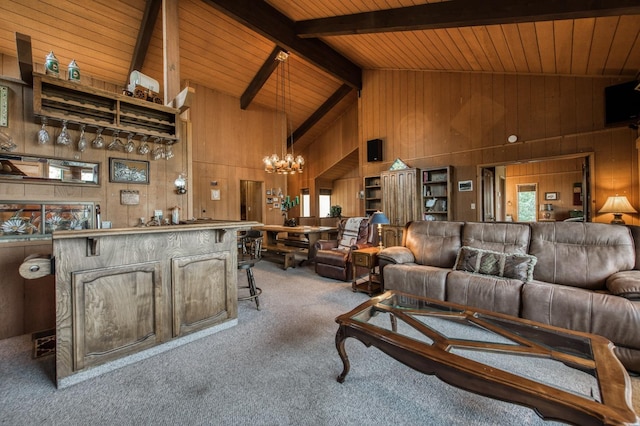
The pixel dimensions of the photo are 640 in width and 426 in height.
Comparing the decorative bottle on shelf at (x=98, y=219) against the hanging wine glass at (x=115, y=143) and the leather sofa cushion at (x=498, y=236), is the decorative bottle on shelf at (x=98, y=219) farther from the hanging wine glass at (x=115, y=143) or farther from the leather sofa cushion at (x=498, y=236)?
the leather sofa cushion at (x=498, y=236)

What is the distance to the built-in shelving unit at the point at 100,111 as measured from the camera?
251 cm

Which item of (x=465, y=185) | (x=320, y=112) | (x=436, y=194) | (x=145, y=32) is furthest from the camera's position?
(x=320, y=112)

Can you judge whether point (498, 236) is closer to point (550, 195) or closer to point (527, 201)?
point (550, 195)

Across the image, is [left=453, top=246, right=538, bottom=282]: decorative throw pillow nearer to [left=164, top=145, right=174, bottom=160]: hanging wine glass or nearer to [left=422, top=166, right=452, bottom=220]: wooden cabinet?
[left=422, top=166, right=452, bottom=220]: wooden cabinet

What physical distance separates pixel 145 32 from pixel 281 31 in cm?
250

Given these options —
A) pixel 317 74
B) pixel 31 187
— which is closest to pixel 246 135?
pixel 317 74

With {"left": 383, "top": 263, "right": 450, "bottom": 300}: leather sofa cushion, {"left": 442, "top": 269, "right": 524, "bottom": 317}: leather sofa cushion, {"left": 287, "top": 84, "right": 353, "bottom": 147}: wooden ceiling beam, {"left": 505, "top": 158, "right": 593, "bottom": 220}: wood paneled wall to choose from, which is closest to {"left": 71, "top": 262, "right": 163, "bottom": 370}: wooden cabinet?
{"left": 383, "top": 263, "right": 450, "bottom": 300}: leather sofa cushion

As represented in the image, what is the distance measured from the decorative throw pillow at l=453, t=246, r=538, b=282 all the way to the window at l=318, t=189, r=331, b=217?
7.44 metres

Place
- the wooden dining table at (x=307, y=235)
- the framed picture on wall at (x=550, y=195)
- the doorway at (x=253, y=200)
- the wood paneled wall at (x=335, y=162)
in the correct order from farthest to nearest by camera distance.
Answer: the wood paneled wall at (x=335, y=162)
the doorway at (x=253, y=200)
the framed picture on wall at (x=550, y=195)
the wooden dining table at (x=307, y=235)

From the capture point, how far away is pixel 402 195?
245 inches

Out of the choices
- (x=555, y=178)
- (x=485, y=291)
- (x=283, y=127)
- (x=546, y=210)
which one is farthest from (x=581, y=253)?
(x=283, y=127)

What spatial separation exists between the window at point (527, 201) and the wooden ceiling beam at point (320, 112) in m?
5.67

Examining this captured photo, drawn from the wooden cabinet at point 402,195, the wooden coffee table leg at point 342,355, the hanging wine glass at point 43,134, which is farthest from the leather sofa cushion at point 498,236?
the hanging wine glass at point 43,134

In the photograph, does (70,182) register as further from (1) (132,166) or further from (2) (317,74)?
(2) (317,74)
